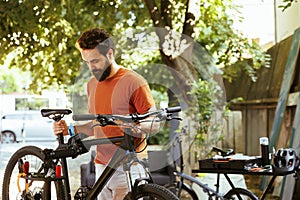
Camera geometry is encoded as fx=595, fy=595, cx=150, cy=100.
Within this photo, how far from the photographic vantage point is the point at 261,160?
2863mm

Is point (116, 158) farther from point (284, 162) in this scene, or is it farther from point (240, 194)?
point (240, 194)

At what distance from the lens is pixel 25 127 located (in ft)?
17.0

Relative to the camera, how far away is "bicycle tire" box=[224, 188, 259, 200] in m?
3.17

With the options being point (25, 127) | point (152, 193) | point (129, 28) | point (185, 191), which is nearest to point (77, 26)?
point (129, 28)

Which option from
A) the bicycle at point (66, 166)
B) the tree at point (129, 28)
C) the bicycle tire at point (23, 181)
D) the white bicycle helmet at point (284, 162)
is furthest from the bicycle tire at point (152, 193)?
the tree at point (129, 28)

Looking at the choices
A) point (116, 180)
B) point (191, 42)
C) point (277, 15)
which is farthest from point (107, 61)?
point (277, 15)

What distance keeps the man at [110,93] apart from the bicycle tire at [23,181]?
0.57 feet

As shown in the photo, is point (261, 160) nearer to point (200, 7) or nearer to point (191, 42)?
point (191, 42)

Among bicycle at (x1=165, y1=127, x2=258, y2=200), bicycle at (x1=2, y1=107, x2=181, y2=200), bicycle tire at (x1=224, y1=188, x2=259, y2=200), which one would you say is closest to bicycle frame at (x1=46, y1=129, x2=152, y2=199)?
bicycle at (x1=2, y1=107, x2=181, y2=200)

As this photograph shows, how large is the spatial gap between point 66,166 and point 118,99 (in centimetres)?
33

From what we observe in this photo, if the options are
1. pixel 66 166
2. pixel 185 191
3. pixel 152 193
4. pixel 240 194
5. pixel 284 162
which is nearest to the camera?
pixel 152 193

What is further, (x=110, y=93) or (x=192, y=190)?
(x=192, y=190)

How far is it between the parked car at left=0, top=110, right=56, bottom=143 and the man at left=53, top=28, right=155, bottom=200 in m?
2.34

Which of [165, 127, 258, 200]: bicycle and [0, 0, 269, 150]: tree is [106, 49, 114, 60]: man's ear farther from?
[0, 0, 269, 150]: tree
